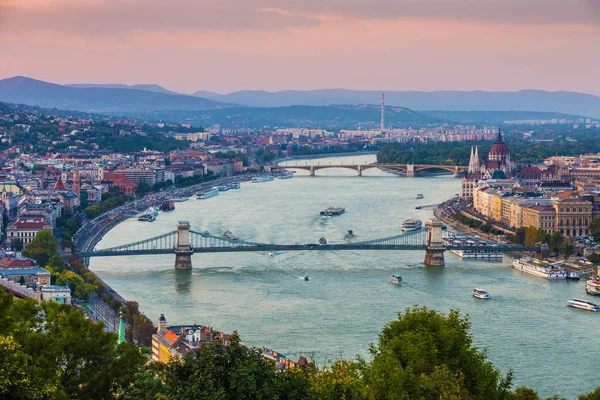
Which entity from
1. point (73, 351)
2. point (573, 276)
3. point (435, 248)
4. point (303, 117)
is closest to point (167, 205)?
point (435, 248)

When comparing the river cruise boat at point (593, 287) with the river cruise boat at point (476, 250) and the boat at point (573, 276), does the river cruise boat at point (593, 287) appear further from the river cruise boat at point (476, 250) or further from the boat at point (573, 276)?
the river cruise boat at point (476, 250)

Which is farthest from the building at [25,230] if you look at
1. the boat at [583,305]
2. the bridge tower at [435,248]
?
the boat at [583,305]

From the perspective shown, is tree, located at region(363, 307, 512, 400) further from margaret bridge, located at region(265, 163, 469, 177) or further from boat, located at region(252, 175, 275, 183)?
margaret bridge, located at region(265, 163, 469, 177)

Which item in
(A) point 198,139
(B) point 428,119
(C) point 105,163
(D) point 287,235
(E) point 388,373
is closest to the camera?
(E) point 388,373

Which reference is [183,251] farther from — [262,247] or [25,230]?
[25,230]

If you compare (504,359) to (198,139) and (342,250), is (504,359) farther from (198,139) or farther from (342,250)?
(198,139)

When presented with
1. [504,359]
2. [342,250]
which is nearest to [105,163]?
[342,250]

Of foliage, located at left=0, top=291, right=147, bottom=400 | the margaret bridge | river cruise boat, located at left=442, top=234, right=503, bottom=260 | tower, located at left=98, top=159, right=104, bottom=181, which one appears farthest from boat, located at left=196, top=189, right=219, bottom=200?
foliage, located at left=0, top=291, right=147, bottom=400
